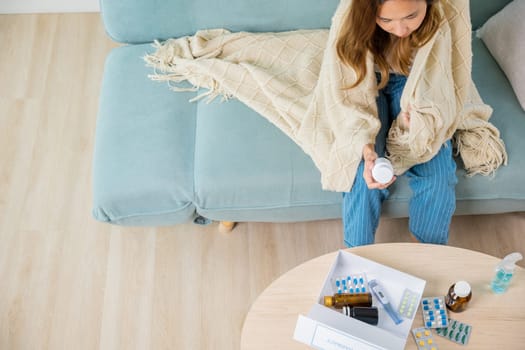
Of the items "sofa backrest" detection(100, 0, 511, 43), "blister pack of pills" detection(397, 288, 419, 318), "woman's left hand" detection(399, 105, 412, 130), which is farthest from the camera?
"sofa backrest" detection(100, 0, 511, 43)

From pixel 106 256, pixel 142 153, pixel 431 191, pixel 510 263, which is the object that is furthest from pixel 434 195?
pixel 106 256

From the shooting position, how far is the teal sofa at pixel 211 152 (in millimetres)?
1643

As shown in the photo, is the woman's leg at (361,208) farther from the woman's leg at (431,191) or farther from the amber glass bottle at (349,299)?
the amber glass bottle at (349,299)

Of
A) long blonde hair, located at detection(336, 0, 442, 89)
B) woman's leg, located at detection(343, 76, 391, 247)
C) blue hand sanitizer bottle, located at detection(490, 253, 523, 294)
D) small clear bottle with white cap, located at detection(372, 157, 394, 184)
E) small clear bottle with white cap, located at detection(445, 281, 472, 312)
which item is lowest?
small clear bottle with white cap, located at detection(445, 281, 472, 312)

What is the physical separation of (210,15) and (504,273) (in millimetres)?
1109

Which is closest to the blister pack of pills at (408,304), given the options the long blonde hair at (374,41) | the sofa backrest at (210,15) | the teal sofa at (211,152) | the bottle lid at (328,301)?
the bottle lid at (328,301)

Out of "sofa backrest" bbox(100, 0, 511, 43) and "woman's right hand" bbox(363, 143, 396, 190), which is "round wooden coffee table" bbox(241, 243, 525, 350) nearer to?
"woman's right hand" bbox(363, 143, 396, 190)

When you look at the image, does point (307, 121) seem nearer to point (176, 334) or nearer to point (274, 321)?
point (274, 321)

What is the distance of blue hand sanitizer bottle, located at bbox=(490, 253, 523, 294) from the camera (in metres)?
1.32

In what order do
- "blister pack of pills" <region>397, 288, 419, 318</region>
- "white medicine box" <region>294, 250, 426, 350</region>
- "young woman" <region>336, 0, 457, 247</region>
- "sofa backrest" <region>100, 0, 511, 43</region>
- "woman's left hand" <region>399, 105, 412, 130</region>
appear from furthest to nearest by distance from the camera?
"sofa backrest" <region>100, 0, 511, 43</region>, "woman's left hand" <region>399, 105, 412, 130</region>, "young woman" <region>336, 0, 457, 247</region>, "blister pack of pills" <region>397, 288, 419, 318</region>, "white medicine box" <region>294, 250, 426, 350</region>

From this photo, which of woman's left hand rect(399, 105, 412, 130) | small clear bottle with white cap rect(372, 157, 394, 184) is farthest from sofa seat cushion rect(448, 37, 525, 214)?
small clear bottle with white cap rect(372, 157, 394, 184)

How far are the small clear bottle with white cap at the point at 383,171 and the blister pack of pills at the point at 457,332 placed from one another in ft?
1.14

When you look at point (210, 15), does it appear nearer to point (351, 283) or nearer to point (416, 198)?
point (416, 198)

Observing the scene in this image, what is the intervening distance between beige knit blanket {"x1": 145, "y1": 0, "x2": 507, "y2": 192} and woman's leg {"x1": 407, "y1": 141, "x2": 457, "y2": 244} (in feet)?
0.13
